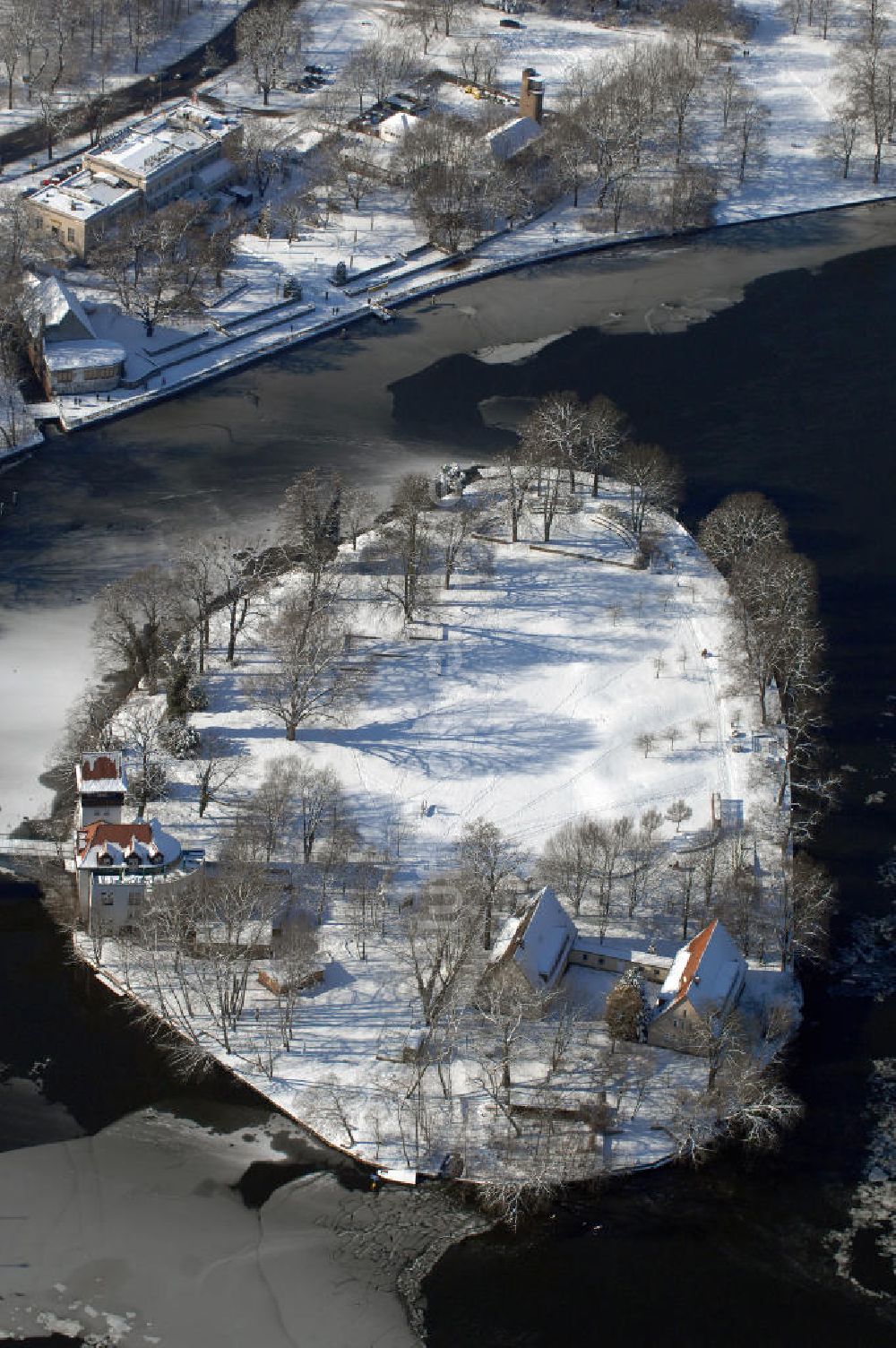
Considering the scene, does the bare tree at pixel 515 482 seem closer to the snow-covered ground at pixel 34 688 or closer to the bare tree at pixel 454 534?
the bare tree at pixel 454 534

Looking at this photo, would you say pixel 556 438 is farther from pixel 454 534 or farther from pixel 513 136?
pixel 513 136

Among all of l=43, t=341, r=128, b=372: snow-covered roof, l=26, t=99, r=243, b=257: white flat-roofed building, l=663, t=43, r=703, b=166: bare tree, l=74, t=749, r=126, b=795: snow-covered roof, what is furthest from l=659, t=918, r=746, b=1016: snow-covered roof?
l=663, t=43, r=703, b=166: bare tree

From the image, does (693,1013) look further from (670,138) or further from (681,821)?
(670,138)

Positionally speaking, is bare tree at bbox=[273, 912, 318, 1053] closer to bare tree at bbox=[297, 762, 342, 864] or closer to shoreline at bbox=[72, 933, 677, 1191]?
shoreline at bbox=[72, 933, 677, 1191]

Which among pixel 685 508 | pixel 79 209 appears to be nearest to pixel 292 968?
pixel 685 508

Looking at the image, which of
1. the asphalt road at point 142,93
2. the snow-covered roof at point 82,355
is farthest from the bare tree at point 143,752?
the asphalt road at point 142,93

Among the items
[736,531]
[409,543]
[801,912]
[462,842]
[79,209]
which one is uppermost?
[79,209]

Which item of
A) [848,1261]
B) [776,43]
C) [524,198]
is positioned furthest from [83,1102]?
[776,43]
